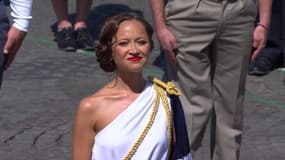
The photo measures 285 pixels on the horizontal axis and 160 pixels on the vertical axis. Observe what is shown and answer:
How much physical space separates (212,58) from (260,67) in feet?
11.1

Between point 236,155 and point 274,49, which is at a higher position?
point 236,155

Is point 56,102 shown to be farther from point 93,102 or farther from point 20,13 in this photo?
point 93,102

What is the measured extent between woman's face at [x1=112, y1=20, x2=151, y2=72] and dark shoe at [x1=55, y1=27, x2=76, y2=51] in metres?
5.33

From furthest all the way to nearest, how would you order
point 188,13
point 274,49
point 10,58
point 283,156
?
point 274,49 < point 283,156 < point 188,13 < point 10,58

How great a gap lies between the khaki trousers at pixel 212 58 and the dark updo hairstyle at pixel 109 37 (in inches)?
49.8

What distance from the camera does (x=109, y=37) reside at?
13.5 feet

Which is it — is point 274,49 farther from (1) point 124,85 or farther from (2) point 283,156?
(1) point 124,85

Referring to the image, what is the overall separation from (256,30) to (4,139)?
2290 mm

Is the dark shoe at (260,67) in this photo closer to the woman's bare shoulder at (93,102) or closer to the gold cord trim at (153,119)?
the gold cord trim at (153,119)

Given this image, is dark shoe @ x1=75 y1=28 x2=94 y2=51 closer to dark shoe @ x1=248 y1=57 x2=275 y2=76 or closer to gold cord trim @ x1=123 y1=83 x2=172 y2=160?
dark shoe @ x1=248 y1=57 x2=275 y2=76

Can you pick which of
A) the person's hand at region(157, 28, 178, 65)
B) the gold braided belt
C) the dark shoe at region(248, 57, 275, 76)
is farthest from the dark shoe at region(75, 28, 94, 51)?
the gold braided belt

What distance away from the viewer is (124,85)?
13.5ft

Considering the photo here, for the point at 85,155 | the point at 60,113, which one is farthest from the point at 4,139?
the point at 85,155

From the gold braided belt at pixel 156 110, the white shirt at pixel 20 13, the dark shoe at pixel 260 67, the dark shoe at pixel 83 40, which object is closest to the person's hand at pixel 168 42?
the white shirt at pixel 20 13
